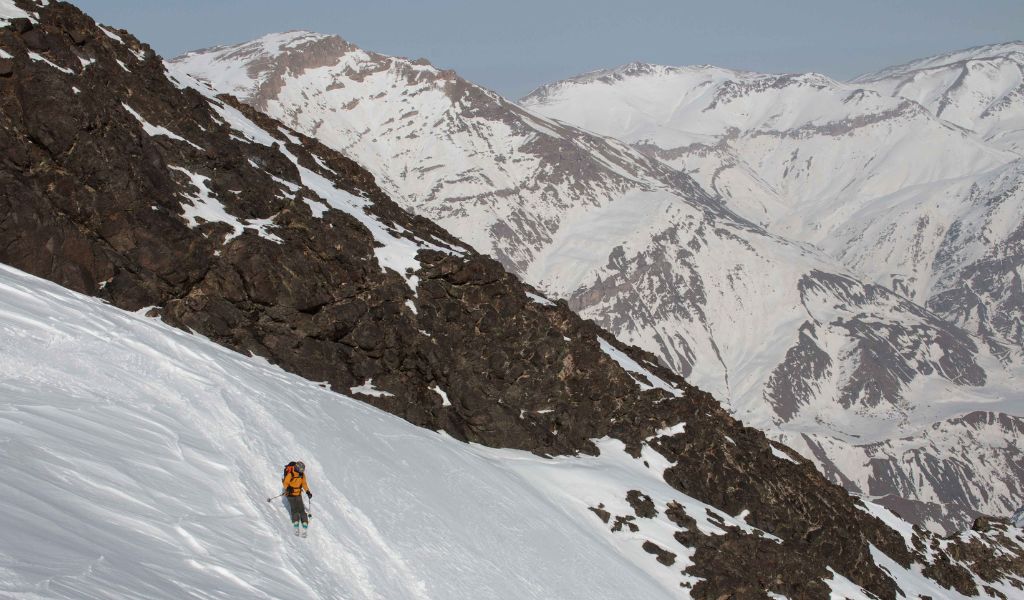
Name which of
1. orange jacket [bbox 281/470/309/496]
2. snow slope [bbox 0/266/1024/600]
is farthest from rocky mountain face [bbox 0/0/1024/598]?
orange jacket [bbox 281/470/309/496]

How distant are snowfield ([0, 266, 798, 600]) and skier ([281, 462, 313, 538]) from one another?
530 millimetres

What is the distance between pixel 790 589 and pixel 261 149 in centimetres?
3949

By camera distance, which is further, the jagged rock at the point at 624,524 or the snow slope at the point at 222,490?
the jagged rock at the point at 624,524

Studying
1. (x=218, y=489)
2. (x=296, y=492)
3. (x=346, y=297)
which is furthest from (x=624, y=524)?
(x=218, y=489)

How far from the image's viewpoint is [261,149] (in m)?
59.1

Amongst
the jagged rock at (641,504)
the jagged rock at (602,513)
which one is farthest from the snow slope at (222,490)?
the jagged rock at (641,504)

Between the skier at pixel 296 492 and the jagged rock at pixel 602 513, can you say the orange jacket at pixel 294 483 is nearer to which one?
the skier at pixel 296 492

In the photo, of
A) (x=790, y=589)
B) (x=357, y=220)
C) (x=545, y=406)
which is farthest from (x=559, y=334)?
(x=790, y=589)

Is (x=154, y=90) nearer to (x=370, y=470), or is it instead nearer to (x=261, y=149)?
(x=261, y=149)

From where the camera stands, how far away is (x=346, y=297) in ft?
161

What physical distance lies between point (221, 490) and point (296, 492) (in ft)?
6.05

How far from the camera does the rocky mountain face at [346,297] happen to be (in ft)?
133

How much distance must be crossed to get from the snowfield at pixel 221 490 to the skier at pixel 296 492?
1.74 feet

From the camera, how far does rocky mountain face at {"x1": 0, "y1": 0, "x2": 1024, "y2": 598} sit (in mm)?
40531
